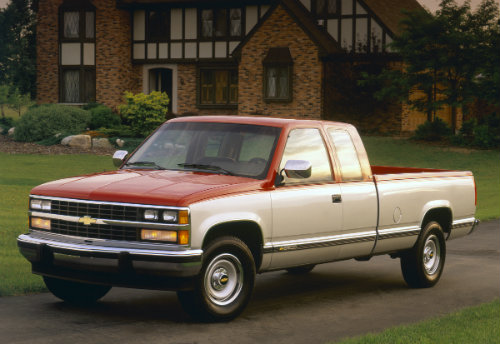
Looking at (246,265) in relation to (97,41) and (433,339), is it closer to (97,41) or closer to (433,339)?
(433,339)

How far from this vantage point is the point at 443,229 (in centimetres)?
1166

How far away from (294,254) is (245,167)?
1005 millimetres

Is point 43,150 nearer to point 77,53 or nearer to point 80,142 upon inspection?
point 80,142

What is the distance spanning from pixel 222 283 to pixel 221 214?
69 cm

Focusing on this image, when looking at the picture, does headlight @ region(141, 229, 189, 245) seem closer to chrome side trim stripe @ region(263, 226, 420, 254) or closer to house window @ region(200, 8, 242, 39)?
chrome side trim stripe @ region(263, 226, 420, 254)

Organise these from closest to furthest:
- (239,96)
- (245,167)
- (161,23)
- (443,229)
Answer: (245,167) < (443,229) < (239,96) < (161,23)

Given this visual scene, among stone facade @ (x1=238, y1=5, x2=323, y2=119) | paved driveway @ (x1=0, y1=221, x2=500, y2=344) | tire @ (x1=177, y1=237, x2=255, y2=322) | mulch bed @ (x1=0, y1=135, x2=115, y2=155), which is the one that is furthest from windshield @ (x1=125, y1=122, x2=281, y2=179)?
stone facade @ (x1=238, y1=5, x2=323, y2=119)

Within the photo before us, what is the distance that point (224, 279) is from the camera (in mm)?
8188

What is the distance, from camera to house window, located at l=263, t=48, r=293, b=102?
137ft

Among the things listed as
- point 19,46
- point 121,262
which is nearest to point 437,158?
point 121,262

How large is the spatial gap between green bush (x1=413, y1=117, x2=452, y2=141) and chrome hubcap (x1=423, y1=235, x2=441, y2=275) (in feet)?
91.2

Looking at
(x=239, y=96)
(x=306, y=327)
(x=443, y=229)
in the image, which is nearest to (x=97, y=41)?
(x=239, y=96)

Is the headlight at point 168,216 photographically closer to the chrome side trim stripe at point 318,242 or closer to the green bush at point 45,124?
the chrome side trim stripe at point 318,242

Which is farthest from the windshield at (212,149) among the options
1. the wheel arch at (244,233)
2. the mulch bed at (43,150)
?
the mulch bed at (43,150)
